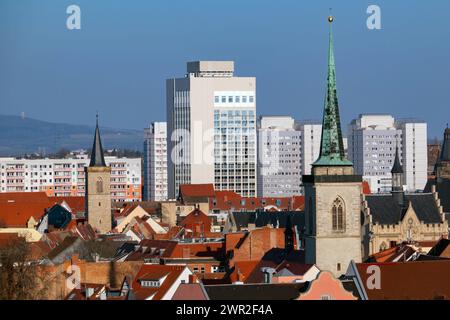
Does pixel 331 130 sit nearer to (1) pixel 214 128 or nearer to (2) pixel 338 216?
(2) pixel 338 216

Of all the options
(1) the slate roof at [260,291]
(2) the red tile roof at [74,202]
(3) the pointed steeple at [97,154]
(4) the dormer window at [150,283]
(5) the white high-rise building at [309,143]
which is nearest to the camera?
(1) the slate roof at [260,291]

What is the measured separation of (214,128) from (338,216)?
4222 inches

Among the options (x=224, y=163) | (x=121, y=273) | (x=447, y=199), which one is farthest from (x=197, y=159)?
(x=121, y=273)

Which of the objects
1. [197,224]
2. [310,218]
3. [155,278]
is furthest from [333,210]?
[197,224]

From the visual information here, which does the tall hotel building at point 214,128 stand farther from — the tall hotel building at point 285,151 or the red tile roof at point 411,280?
the red tile roof at point 411,280

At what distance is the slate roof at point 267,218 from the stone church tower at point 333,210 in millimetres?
17596

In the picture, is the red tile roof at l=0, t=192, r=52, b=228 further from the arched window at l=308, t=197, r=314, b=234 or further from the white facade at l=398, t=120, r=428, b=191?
the white facade at l=398, t=120, r=428, b=191

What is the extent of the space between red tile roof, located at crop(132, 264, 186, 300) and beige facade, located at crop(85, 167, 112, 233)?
42.3 metres

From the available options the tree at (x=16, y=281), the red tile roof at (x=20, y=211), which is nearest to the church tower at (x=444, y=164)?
the red tile roof at (x=20, y=211)

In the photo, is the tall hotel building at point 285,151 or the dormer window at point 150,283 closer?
the dormer window at point 150,283

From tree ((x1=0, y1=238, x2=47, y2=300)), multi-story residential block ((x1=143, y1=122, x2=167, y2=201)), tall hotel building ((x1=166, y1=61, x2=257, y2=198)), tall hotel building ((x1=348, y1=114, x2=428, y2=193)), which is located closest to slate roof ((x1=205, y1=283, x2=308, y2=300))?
tree ((x1=0, y1=238, x2=47, y2=300))

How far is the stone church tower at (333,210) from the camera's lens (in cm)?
5372

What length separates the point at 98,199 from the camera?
99.5 m
